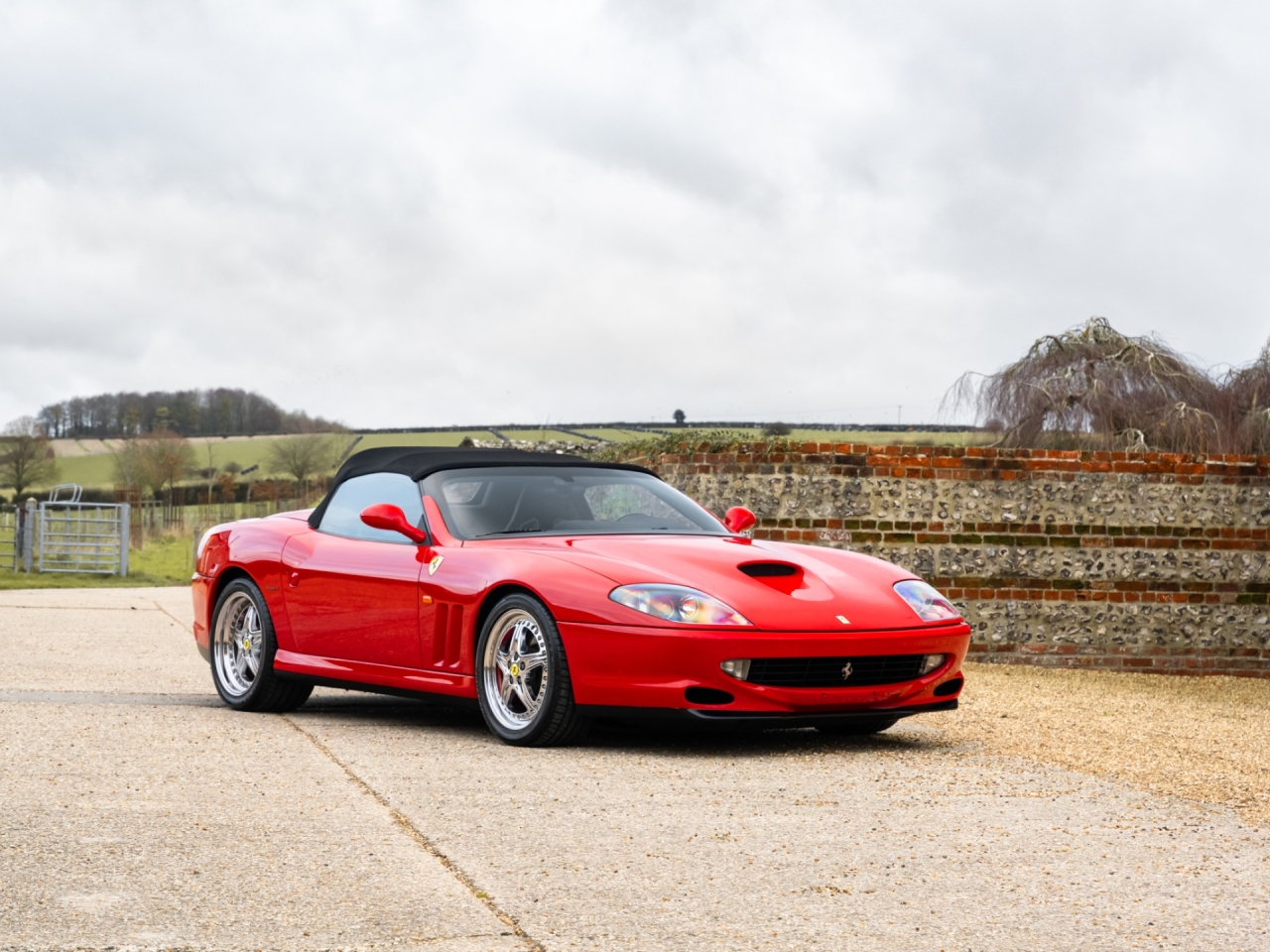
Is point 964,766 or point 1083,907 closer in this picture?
point 1083,907

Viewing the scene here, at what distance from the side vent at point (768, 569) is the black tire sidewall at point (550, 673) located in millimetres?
887

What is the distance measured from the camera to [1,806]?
507cm

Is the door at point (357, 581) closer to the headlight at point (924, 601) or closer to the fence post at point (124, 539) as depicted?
the headlight at point (924, 601)

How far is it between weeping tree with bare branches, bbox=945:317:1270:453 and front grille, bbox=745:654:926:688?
34.9 feet

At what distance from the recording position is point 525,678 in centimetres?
672

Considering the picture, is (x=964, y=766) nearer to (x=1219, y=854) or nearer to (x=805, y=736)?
(x=805, y=736)

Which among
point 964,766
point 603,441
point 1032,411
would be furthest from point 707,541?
point 1032,411

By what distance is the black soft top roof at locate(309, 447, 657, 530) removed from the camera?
25.4 feet

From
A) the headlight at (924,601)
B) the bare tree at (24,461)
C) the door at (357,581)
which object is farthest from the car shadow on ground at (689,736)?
the bare tree at (24,461)

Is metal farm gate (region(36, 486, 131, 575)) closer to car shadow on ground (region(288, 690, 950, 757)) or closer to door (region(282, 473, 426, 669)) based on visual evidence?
door (region(282, 473, 426, 669))

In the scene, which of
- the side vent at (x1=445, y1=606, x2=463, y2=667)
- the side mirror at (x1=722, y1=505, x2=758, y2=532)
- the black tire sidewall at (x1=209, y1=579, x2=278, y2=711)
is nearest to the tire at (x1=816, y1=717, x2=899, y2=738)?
the side mirror at (x1=722, y1=505, x2=758, y2=532)

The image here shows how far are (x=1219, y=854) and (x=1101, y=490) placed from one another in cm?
913

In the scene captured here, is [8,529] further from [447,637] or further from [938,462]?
[447,637]

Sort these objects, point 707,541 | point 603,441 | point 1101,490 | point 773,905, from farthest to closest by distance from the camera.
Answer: point 603,441 < point 1101,490 < point 707,541 < point 773,905
